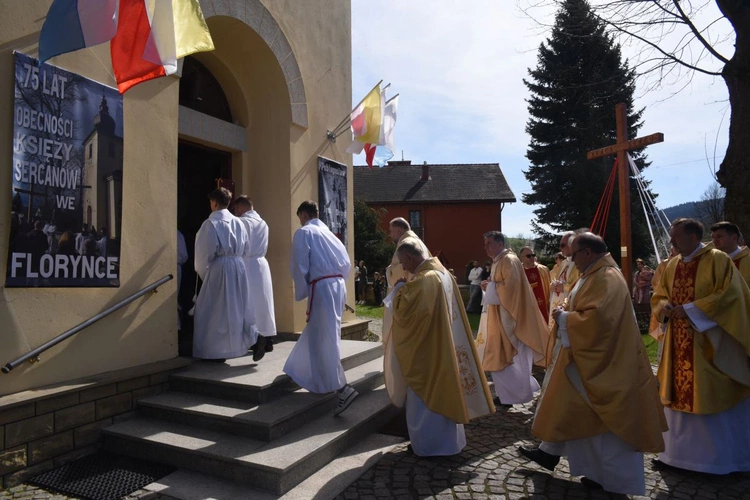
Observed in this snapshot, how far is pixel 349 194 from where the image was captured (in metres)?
9.09

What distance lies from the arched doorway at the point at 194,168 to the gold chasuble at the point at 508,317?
3.92 m

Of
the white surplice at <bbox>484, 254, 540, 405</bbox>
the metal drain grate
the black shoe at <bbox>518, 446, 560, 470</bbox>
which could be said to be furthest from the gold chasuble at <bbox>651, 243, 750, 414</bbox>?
the metal drain grate

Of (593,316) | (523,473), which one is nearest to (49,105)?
(593,316)

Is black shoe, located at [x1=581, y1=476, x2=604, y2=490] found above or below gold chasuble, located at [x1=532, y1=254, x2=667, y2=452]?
below

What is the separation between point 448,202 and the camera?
1414 inches

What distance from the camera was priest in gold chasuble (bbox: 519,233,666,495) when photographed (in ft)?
12.1

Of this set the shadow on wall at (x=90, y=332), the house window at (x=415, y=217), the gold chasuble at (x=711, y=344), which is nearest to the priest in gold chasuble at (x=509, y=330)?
the gold chasuble at (x=711, y=344)

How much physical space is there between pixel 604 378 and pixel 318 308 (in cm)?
257

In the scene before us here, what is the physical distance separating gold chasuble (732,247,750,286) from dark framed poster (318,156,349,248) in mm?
5319

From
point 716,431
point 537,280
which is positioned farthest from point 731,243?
point 537,280

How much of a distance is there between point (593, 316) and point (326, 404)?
2.60m

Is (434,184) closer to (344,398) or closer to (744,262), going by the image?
(744,262)

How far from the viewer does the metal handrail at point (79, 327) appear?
13.0 ft

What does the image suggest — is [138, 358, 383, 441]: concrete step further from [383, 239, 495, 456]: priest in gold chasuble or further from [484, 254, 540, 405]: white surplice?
[484, 254, 540, 405]: white surplice
